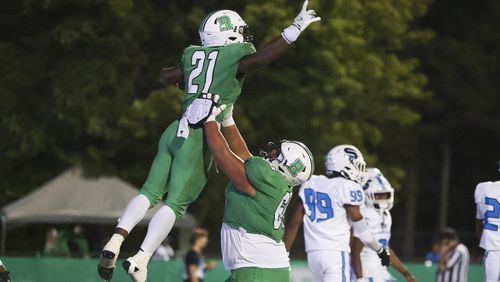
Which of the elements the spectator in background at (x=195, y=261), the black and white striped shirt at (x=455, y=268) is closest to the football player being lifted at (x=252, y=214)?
the spectator in background at (x=195, y=261)

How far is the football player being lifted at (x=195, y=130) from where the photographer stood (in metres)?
12.2

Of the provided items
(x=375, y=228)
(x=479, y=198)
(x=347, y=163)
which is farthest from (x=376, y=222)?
(x=347, y=163)

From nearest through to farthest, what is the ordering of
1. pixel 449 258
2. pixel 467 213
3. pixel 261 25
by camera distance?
1. pixel 449 258
2. pixel 261 25
3. pixel 467 213

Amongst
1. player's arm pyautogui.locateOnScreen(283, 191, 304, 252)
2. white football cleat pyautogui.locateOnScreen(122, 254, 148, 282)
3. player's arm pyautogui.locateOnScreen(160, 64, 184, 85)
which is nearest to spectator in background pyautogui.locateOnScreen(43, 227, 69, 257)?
player's arm pyautogui.locateOnScreen(283, 191, 304, 252)

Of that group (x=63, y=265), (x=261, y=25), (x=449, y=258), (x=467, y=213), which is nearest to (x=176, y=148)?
(x=63, y=265)

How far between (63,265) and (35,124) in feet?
38.5

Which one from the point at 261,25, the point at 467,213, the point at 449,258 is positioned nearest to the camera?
the point at 449,258

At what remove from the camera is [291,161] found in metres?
12.1

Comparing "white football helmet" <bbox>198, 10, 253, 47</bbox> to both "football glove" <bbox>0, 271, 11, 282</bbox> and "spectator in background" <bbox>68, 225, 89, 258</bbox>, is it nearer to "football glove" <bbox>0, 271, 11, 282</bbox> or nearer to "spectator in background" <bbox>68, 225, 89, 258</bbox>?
"football glove" <bbox>0, 271, 11, 282</bbox>

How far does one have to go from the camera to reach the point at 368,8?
3297cm

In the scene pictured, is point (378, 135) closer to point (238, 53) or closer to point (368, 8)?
point (368, 8)

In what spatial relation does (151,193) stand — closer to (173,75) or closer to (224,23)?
(173,75)

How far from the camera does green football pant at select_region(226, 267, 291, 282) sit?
11.7m

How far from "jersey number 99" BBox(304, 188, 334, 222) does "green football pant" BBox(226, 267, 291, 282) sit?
373cm
